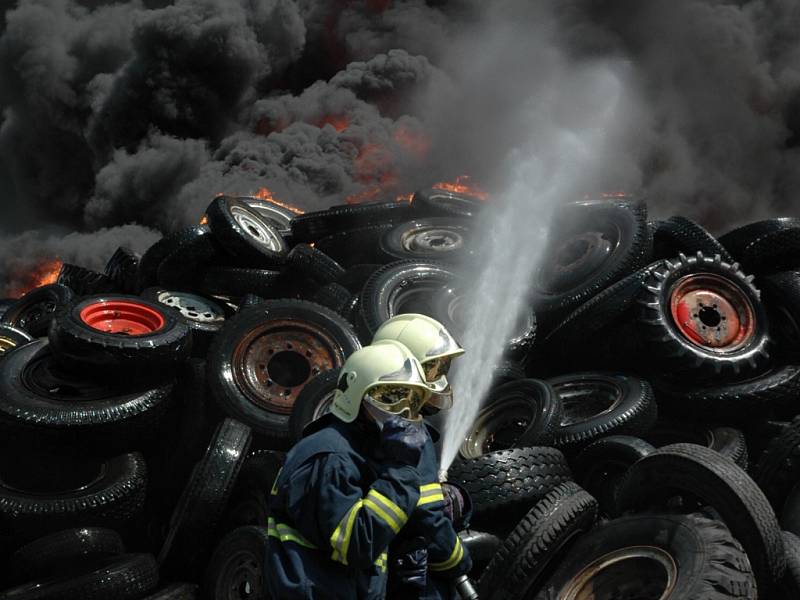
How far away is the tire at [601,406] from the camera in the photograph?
609 cm

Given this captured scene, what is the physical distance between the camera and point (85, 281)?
12047 mm

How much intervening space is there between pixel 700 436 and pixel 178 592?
188 inches

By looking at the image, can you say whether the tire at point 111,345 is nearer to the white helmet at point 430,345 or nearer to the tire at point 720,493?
the white helmet at point 430,345

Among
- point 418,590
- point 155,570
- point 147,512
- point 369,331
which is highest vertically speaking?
point 418,590

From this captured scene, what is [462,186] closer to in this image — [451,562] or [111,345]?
[111,345]

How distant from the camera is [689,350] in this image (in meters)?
6.96

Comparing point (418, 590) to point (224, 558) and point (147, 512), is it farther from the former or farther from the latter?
point (147, 512)

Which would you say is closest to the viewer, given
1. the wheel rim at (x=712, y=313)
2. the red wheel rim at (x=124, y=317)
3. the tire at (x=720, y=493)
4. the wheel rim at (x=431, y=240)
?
the tire at (x=720, y=493)

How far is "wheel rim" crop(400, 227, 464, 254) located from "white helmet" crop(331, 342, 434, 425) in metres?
6.56

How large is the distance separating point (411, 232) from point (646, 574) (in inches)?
260

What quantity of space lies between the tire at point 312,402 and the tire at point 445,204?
4819mm

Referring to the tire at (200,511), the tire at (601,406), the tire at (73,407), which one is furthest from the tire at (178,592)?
the tire at (601,406)

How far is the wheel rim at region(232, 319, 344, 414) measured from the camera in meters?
7.31

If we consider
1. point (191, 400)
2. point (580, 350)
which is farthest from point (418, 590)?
point (580, 350)
